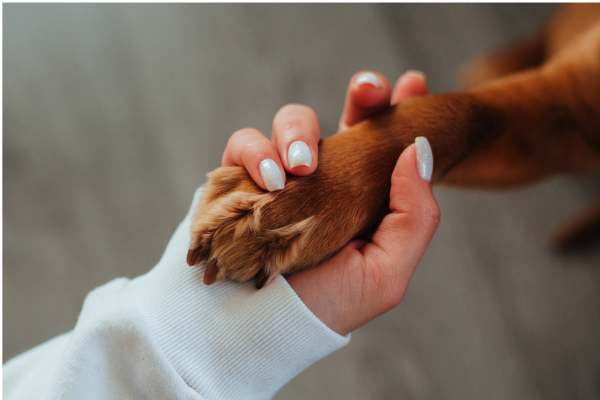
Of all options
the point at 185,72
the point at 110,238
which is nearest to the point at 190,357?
the point at 110,238

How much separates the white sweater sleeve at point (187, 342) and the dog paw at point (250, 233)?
5 cm

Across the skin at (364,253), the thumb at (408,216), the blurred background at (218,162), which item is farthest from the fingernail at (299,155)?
the blurred background at (218,162)

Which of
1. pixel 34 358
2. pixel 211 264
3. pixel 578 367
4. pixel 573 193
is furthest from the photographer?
pixel 573 193

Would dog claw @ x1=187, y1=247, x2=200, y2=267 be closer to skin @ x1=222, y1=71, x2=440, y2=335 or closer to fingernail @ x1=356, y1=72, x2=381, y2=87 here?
skin @ x1=222, y1=71, x2=440, y2=335

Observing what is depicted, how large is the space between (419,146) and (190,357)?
50cm

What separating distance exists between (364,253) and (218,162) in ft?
2.67

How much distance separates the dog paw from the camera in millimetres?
570

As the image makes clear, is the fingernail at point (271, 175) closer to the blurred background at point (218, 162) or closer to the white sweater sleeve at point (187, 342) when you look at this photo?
the white sweater sleeve at point (187, 342)

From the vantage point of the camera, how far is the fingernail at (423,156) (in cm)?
67

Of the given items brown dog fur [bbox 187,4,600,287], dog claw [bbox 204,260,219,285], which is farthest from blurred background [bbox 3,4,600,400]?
dog claw [bbox 204,260,219,285]

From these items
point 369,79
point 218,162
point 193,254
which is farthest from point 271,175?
point 218,162

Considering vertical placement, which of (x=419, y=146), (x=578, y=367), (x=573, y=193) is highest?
(x=419, y=146)

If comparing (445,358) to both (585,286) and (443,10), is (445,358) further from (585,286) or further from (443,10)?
(443,10)

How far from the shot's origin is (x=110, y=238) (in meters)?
1.32
